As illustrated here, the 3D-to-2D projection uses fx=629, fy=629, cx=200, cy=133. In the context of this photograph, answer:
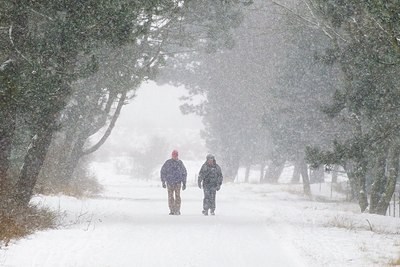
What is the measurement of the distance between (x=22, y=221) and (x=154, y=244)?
94.7 inches

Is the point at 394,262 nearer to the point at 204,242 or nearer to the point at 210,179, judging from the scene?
the point at 204,242

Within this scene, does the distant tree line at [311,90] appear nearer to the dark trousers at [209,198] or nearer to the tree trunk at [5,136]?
the dark trousers at [209,198]

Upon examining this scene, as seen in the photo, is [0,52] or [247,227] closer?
[0,52]

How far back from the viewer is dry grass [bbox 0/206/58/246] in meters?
9.89

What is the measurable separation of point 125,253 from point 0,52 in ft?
15.8

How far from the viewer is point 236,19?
834 inches

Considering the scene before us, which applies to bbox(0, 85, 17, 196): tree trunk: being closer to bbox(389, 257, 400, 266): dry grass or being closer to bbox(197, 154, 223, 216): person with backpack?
bbox(197, 154, 223, 216): person with backpack

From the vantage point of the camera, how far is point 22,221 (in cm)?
1110

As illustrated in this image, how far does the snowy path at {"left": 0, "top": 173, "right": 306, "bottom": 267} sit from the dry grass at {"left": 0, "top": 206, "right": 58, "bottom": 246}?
236 millimetres

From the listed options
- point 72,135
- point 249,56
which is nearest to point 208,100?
point 249,56

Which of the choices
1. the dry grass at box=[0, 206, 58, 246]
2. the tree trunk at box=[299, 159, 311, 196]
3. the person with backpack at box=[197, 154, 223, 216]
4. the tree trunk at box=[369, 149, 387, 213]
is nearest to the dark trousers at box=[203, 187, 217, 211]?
the person with backpack at box=[197, 154, 223, 216]

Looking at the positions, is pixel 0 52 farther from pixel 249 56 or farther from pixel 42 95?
pixel 249 56

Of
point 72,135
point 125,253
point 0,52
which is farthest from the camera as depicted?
point 72,135

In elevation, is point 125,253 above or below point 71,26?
below
